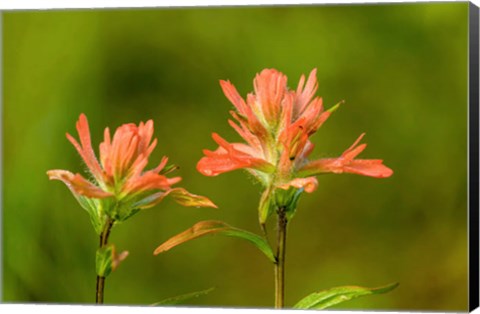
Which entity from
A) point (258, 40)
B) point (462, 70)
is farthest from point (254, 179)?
point (462, 70)

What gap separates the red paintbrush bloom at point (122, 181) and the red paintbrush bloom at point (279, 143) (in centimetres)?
11

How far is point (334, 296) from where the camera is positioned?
77.9 inches

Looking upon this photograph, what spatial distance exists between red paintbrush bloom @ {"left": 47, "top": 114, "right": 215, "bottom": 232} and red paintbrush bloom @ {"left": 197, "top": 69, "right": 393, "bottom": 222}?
0.11m

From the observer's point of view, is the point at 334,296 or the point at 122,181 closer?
the point at 122,181

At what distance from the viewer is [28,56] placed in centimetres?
224

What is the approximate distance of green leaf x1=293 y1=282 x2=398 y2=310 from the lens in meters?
1.96

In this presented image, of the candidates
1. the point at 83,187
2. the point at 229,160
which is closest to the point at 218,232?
the point at 229,160

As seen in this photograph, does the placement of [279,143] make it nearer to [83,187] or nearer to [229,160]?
[229,160]

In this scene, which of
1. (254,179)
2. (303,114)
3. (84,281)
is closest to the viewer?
(303,114)

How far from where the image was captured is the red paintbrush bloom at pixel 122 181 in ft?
6.08

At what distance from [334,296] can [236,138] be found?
0.34 meters

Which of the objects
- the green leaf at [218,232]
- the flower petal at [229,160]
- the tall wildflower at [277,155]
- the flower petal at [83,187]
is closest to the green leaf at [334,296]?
the tall wildflower at [277,155]

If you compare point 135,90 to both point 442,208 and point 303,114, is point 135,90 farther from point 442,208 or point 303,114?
point 442,208

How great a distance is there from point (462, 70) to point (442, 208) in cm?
25
